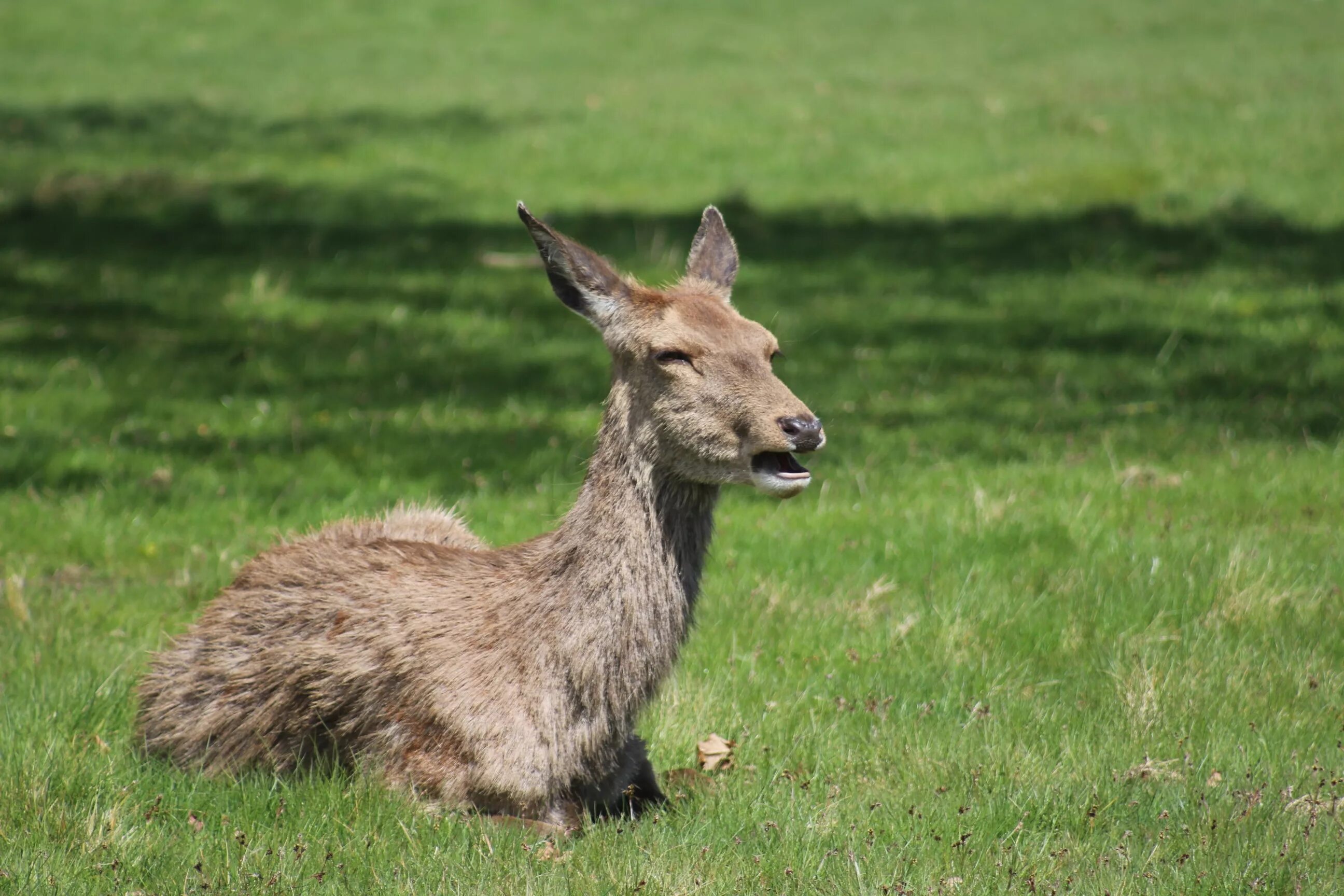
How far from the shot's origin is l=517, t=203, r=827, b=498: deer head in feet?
15.7

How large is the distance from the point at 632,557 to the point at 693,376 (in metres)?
0.63

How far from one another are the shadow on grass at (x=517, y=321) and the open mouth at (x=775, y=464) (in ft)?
14.0

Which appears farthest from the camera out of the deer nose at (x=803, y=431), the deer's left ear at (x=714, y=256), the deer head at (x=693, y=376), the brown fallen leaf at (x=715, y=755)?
the deer's left ear at (x=714, y=256)

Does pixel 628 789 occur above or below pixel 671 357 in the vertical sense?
below

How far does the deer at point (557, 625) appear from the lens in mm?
4840

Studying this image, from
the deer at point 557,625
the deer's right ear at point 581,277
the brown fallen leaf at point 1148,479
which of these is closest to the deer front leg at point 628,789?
the deer at point 557,625

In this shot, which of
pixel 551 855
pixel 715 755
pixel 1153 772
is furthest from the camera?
pixel 715 755

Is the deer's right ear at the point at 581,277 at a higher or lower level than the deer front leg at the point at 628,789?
higher

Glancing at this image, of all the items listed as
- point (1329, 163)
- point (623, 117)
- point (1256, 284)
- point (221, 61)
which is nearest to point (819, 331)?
point (1256, 284)

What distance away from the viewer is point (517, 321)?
12219 millimetres

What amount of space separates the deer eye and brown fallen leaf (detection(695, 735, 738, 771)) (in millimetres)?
1481

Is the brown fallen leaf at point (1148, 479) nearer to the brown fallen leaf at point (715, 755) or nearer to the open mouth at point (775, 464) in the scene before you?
the brown fallen leaf at point (715, 755)

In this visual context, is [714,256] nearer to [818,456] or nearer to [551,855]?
[551,855]

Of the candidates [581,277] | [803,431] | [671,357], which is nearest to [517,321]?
[581,277]
